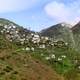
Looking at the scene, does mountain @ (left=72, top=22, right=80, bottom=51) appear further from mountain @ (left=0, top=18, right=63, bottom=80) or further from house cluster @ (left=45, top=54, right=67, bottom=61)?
house cluster @ (left=45, top=54, right=67, bottom=61)

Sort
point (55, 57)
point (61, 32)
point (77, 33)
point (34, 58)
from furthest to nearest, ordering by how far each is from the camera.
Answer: point (61, 32), point (77, 33), point (55, 57), point (34, 58)

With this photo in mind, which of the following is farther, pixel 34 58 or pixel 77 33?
pixel 77 33

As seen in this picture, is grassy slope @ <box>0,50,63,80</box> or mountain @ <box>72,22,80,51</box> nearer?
grassy slope @ <box>0,50,63,80</box>

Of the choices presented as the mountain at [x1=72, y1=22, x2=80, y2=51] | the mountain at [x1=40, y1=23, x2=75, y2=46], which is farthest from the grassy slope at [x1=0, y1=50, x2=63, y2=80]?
the mountain at [x1=40, y1=23, x2=75, y2=46]

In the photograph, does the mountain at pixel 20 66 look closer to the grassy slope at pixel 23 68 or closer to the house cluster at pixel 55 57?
the grassy slope at pixel 23 68

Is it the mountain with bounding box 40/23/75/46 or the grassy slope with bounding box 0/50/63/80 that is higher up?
the mountain with bounding box 40/23/75/46

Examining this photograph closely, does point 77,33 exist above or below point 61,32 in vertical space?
below

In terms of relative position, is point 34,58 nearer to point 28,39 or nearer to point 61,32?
point 28,39

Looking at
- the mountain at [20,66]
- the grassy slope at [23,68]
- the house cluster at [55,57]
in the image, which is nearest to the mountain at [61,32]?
the mountain at [20,66]

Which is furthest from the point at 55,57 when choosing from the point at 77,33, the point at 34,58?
the point at 77,33

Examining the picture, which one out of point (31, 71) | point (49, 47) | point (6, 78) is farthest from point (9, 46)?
point (6, 78)

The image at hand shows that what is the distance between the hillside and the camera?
59281mm

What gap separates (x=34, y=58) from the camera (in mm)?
75375

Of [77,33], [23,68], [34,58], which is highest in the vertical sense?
[77,33]
